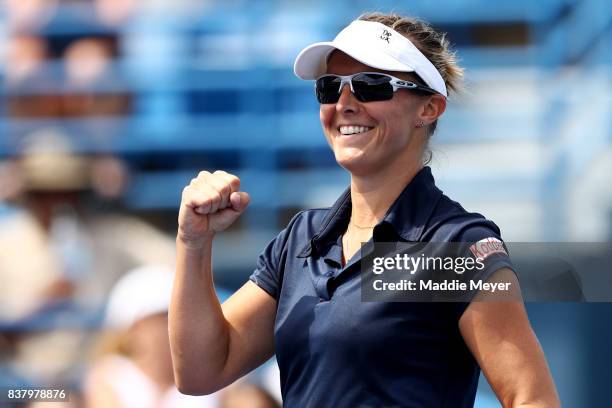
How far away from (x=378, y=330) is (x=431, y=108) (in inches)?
15.6

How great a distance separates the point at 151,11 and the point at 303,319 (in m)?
1.57

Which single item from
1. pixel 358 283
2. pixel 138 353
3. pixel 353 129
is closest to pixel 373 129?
pixel 353 129

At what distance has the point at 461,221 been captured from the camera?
4.35 ft

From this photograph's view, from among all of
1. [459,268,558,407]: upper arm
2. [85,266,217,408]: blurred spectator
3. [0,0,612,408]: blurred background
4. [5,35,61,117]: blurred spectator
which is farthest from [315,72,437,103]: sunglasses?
[5,35,61,117]: blurred spectator

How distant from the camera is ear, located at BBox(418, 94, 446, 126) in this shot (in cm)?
147

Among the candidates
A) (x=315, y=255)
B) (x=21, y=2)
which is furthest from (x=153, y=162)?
(x=315, y=255)

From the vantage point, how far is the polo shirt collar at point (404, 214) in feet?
4.48

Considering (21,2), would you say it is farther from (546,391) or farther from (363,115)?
(546,391)

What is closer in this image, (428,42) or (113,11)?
(428,42)

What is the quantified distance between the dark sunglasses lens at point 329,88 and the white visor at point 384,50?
0.05 m

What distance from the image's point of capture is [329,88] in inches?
57.8

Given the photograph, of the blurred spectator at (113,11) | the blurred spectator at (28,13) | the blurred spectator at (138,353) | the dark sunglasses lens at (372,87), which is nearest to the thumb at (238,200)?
the dark sunglasses lens at (372,87)

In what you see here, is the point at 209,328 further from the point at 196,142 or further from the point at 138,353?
the point at 196,142

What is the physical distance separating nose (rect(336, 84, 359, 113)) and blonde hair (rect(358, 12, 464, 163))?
132mm
